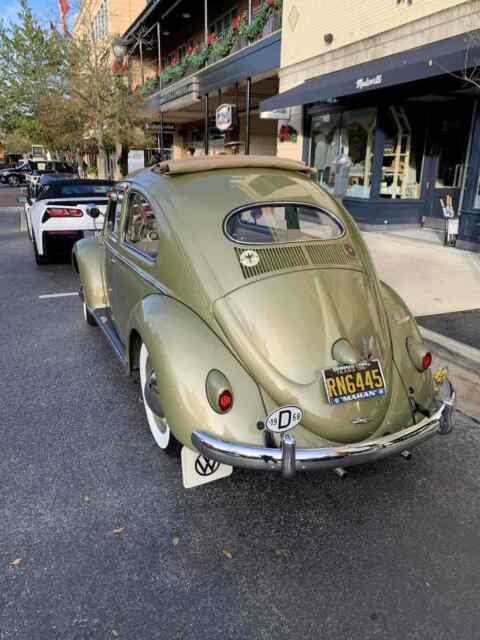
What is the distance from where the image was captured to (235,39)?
18.0 m

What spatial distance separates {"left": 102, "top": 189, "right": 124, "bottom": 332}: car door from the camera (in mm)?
4539

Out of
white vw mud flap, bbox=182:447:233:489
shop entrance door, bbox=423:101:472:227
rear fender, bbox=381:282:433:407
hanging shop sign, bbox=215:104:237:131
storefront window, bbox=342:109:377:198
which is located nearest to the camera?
white vw mud flap, bbox=182:447:233:489

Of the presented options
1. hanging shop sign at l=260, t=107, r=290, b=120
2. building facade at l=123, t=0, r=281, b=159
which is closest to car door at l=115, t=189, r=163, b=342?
building facade at l=123, t=0, r=281, b=159

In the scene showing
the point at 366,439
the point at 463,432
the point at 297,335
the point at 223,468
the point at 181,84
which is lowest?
the point at 463,432

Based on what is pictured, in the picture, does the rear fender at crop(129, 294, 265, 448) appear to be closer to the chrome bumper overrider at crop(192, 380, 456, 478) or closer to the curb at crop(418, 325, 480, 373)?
the chrome bumper overrider at crop(192, 380, 456, 478)

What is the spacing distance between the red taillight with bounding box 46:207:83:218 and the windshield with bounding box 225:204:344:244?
21.3ft

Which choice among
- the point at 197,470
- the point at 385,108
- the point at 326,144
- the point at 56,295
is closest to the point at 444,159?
the point at 385,108

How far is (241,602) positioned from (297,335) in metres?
1.38

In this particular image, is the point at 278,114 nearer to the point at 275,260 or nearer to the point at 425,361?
the point at 275,260

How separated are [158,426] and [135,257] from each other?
137cm

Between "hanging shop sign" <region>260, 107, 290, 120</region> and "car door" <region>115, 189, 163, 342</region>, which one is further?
"hanging shop sign" <region>260, 107, 290, 120</region>

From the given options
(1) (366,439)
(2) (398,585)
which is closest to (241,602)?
(2) (398,585)

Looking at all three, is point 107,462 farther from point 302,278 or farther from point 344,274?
point 344,274

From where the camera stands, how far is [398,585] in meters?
2.41
